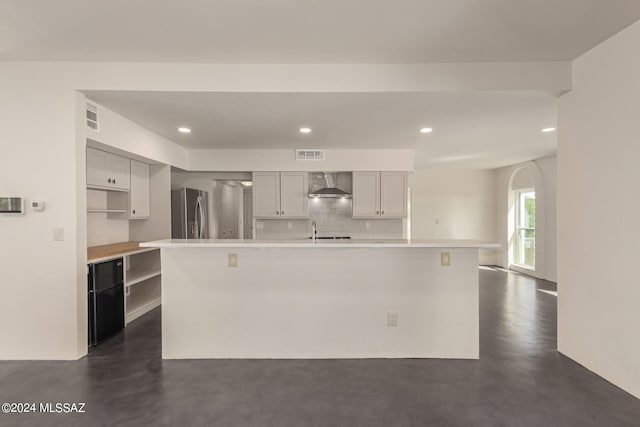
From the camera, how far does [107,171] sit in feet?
12.0

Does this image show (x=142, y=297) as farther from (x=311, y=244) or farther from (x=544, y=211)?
(x=544, y=211)

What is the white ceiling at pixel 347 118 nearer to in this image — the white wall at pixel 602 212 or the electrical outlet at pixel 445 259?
the white wall at pixel 602 212

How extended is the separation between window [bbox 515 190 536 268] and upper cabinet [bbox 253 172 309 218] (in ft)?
16.8

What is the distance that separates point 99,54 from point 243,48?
126 cm

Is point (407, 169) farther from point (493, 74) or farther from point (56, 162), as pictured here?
point (56, 162)

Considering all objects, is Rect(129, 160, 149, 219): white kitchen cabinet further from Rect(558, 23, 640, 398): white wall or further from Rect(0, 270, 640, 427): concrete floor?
Rect(558, 23, 640, 398): white wall

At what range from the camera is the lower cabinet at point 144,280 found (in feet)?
13.8

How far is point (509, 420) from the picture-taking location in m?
1.99

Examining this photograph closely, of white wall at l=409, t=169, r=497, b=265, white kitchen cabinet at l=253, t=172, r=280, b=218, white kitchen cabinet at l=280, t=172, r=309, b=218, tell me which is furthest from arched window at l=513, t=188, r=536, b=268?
white kitchen cabinet at l=253, t=172, r=280, b=218

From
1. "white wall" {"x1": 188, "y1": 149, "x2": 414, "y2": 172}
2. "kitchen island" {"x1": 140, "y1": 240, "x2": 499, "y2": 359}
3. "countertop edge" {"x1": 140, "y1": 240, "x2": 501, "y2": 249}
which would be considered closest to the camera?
"countertop edge" {"x1": 140, "y1": 240, "x2": 501, "y2": 249}

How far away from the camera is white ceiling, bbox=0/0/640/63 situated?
2.01 metres

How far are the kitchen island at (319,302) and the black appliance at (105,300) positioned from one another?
2.75 feet

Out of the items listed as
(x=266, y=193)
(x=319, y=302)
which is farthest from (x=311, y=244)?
(x=266, y=193)

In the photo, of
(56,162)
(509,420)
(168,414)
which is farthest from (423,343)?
(56,162)
